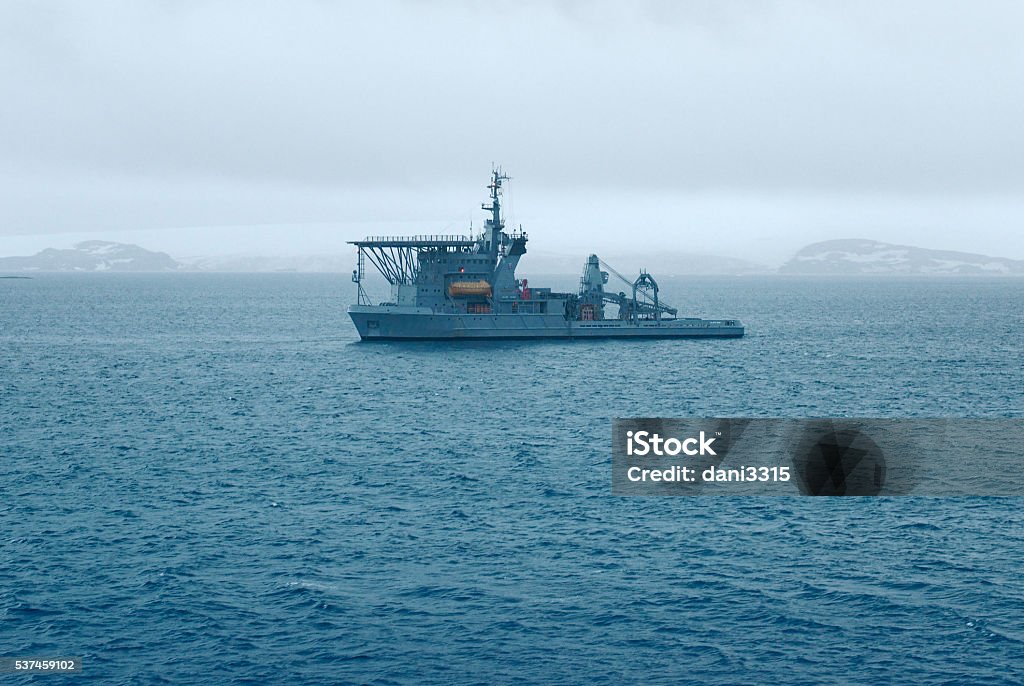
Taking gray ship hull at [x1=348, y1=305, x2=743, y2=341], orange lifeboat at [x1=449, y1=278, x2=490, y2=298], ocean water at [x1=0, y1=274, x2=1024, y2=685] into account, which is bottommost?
ocean water at [x1=0, y1=274, x2=1024, y2=685]

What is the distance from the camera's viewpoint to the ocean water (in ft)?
102

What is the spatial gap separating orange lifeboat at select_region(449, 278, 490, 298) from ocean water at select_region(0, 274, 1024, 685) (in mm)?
38357

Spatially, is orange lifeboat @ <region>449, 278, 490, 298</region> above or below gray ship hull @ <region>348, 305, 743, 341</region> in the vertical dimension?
above

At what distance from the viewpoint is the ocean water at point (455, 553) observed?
31234 mm

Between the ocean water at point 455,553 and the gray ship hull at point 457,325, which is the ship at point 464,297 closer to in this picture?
the gray ship hull at point 457,325

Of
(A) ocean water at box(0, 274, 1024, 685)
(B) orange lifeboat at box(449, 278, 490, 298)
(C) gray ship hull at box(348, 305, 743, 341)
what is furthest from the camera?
(B) orange lifeboat at box(449, 278, 490, 298)

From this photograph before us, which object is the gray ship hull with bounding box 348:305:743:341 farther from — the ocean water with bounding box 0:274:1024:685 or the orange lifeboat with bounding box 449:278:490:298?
the ocean water with bounding box 0:274:1024:685

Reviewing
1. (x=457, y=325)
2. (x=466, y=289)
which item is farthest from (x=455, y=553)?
(x=466, y=289)

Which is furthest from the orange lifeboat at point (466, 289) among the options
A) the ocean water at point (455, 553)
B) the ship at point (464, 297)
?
the ocean water at point (455, 553)

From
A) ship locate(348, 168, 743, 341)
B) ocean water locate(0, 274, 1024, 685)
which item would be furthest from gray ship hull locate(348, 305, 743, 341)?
ocean water locate(0, 274, 1024, 685)

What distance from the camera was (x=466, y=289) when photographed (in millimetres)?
120562

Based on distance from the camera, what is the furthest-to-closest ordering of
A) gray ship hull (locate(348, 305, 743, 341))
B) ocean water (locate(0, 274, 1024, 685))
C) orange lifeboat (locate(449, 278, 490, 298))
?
orange lifeboat (locate(449, 278, 490, 298)) → gray ship hull (locate(348, 305, 743, 341)) → ocean water (locate(0, 274, 1024, 685))

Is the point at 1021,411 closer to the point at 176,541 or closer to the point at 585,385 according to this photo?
the point at 585,385

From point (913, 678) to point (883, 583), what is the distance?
827 centimetres
